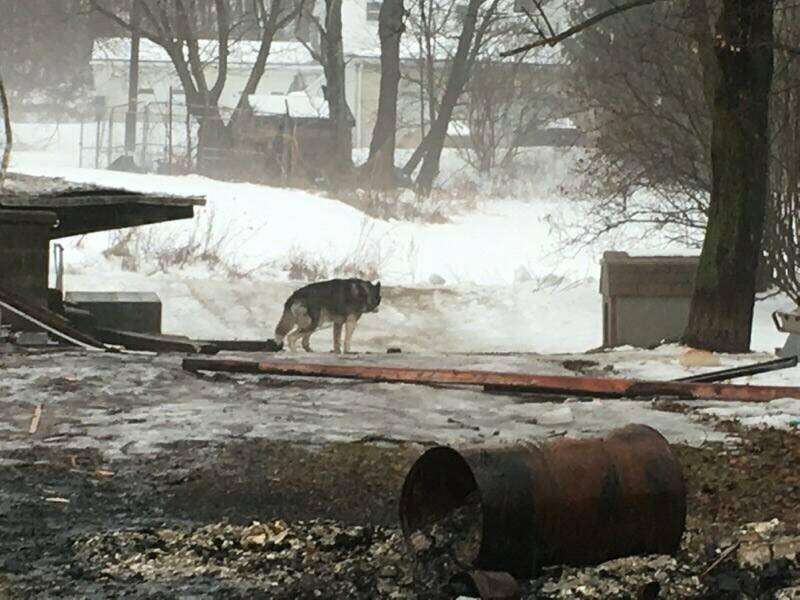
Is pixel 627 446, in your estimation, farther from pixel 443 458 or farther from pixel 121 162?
pixel 121 162

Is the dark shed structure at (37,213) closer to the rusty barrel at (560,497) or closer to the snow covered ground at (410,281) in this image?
the snow covered ground at (410,281)

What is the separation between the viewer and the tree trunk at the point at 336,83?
45.4 meters

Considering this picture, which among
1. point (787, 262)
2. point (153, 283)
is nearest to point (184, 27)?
point (153, 283)

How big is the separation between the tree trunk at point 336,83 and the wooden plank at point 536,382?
34789 millimetres

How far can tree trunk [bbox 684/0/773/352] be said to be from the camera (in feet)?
42.1

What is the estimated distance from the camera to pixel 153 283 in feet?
81.7

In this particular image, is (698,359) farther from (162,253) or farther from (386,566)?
(162,253)

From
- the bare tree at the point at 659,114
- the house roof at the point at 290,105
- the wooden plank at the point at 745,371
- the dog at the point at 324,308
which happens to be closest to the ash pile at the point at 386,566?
the wooden plank at the point at 745,371

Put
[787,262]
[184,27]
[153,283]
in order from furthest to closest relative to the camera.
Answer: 1. [184,27]
2. [153,283]
3. [787,262]

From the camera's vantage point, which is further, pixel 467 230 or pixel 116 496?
pixel 467 230

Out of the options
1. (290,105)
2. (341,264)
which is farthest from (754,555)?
(290,105)

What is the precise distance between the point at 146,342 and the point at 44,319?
4.64 ft

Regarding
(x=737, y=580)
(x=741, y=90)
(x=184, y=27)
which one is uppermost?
(x=184, y=27)

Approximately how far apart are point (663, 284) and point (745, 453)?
10011 millimetres
